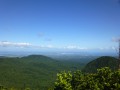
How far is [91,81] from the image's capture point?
43344mm

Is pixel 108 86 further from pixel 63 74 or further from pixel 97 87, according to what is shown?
pixel 63 74

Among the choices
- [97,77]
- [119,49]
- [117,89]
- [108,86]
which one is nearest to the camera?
[117,89]

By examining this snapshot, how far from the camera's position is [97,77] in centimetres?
4531

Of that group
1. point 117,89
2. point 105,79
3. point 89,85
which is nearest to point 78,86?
point 89,85

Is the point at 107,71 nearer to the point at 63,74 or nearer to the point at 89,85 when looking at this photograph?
the point at 89,85

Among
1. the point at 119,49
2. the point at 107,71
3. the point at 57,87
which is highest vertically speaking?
the point at 119,49

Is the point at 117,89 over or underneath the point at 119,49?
underneath

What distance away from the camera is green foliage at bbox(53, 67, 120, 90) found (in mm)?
41844

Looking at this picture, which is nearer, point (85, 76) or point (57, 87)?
point (57, 87)

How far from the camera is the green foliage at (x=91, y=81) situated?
137 feet

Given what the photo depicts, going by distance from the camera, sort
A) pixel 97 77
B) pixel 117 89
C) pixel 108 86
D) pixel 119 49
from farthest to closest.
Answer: pixel 119 49, pixel 97 77, pixel 108 86, pixel 117 89

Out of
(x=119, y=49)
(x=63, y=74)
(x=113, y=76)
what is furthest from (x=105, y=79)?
(x=119, y=49)

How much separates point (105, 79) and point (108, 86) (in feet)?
5.30

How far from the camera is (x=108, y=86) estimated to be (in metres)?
42.0
